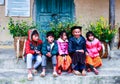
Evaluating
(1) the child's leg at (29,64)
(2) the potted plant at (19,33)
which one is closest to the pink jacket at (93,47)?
(1) the child's leg at (29,64)

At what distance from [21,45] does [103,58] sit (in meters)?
1.98

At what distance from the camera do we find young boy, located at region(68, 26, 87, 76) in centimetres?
641

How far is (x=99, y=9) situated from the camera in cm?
913

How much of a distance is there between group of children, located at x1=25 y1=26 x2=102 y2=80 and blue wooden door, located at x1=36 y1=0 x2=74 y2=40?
7.79ft

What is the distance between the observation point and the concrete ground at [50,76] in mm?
6172

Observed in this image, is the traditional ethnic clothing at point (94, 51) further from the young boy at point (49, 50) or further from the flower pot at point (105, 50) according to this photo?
the young boy at point (49, 50)

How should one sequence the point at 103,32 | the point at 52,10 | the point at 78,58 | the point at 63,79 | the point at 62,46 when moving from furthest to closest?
the point at 52,10 → the point at 103,32 → the point at 62,46 → the point at 78,58 → the point at 63,79

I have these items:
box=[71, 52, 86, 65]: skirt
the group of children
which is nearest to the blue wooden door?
the group of children

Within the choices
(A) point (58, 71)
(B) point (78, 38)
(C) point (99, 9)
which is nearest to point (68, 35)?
(B) point (78, 38)

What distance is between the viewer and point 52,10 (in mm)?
9039

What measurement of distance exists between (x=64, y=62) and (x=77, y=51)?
14.5 inches

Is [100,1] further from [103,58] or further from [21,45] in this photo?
[21,45]

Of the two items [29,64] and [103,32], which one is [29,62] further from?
[103,32]

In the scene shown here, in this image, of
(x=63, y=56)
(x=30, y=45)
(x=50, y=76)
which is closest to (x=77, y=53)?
(x=63, y=56)
